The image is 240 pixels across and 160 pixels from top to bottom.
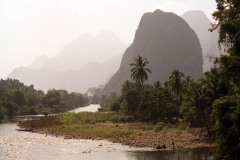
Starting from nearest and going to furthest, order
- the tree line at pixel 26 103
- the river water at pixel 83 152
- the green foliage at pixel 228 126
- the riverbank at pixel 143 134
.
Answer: the green foliage at pixel 228 126
the river water at pixel 83 152
the riverbank at pixel 143 134
the tree line at pixel 26 103

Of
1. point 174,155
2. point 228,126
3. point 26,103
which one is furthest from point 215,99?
point 26,103

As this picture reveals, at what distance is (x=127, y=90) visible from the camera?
85.9 m

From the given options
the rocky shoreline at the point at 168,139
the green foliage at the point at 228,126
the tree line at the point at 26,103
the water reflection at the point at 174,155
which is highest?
the tree line at the point at 26,103

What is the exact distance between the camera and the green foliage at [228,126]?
66.2 ft

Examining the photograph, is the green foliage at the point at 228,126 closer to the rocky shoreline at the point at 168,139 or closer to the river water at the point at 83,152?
the river water at the point at 83,152

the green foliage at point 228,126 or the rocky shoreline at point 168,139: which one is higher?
the green foliage at point 228,126

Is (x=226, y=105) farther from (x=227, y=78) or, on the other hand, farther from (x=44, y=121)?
(x=44, y=121)

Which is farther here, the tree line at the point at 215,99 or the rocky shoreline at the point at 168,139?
the rocky shoreline at the point at 168,139

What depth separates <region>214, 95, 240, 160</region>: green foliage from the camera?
20172mm

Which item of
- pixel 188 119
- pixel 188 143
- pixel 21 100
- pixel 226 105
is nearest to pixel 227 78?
pixel 226 105

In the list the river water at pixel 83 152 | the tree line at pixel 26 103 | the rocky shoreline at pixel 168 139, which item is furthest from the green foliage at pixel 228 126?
the tree line at pixel 26 103

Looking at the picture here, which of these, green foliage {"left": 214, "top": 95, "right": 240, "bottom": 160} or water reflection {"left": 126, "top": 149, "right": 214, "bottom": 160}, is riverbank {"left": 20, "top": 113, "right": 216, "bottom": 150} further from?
green foliage {"left": 214, "top": 95, "right": 240, "bottom": 160}

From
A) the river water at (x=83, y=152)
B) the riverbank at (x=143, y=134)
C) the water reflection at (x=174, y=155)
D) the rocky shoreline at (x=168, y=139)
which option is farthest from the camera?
the riverbank at (x=143, y=134)

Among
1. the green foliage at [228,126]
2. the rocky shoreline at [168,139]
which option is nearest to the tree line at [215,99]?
Answer: the green foliage at [228,126]
